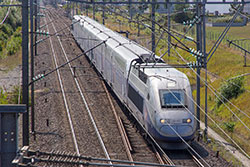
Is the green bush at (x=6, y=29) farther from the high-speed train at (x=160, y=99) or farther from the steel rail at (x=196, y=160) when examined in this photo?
the steel rail at (x=196, y=160)

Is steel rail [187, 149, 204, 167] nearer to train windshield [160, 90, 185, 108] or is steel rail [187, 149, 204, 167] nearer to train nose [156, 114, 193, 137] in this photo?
train nose [156, 114, 193, 137]

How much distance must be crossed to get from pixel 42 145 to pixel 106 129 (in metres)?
3.28

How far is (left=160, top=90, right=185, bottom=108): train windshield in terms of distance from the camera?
15773 mm

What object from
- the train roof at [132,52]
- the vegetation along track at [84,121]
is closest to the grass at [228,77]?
the train roof at [132,52]

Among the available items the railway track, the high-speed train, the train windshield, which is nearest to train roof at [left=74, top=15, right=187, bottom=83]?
the high-speed train

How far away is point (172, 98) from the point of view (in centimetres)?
1591

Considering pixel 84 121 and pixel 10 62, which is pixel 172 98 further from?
pixel 10 62

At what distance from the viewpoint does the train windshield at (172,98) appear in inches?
621

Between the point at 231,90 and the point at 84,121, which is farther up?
the point at 231,90

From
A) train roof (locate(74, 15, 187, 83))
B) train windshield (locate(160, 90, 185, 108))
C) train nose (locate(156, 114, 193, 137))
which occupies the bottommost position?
train nose (locate(156, 114, 193, 137))

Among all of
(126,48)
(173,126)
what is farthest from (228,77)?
(173,126)

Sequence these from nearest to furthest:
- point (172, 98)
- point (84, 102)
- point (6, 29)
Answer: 1. point (172, 98)
2. point (84, 102)
3. point (6, 29)

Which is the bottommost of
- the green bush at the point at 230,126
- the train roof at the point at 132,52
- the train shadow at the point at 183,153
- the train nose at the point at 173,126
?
the green bush at the point at 230,126

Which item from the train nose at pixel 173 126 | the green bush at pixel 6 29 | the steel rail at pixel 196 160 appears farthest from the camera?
the green bush at pixel 6 29
